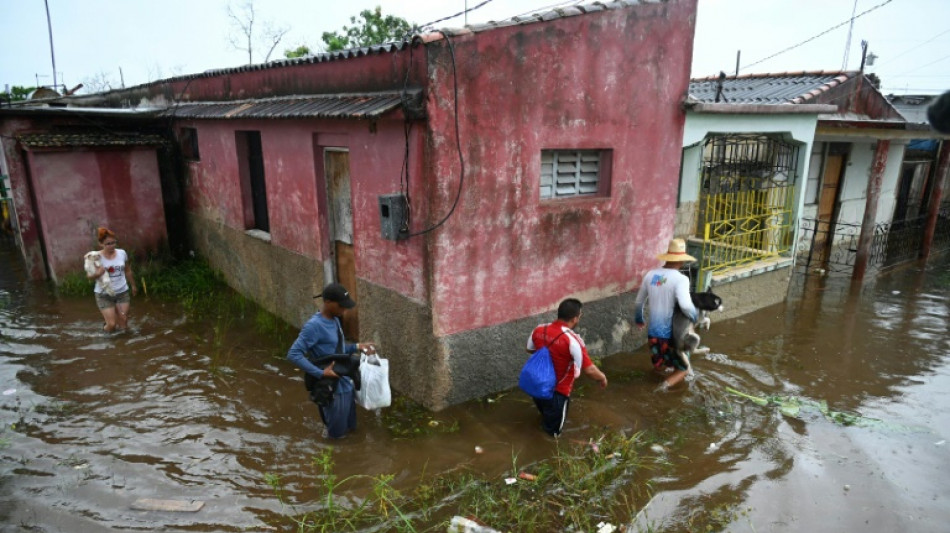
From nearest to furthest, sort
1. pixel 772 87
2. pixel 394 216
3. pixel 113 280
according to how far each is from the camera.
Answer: pixel 394 216
pixel 113 280
pixel 772 87

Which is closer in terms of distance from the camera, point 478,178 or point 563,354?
point 563,354

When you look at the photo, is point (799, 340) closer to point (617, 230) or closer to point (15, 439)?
point (617, 230)

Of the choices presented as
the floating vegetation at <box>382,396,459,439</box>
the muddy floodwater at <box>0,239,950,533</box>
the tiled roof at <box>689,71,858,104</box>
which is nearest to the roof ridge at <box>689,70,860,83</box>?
the tiled roof at <box>689,71,858,104</box>

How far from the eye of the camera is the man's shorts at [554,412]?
5.32m

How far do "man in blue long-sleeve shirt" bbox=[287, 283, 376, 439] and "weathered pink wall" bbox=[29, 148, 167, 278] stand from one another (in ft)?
26.4

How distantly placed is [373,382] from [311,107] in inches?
135

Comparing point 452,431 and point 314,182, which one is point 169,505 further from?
point 314,182

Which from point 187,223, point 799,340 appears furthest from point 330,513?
point 187,223

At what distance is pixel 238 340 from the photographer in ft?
26.7

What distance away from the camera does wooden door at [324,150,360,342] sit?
23.3 ft

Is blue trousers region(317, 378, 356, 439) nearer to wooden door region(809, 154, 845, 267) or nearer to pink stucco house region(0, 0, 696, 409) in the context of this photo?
pink stucco house region(0, 0, 696, 409)

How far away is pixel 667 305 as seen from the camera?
21.3 ft

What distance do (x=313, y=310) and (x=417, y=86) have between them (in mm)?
3911

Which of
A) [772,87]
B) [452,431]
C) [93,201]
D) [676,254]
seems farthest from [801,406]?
[93,201]
